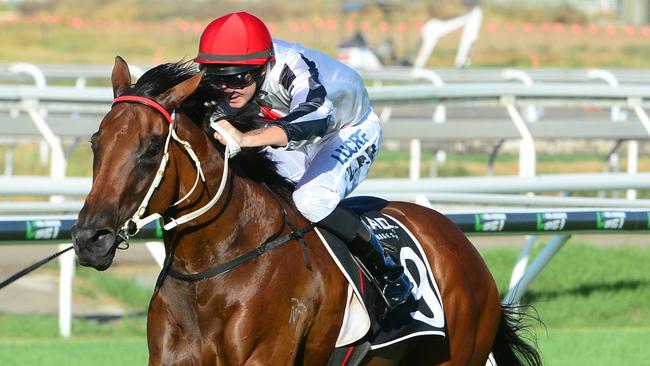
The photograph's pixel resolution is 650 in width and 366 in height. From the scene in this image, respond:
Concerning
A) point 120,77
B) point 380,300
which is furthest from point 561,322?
point 120,77

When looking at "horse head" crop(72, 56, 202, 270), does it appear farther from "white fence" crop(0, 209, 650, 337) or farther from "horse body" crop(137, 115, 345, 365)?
"white fence" crop(0, 209, 650, 337)

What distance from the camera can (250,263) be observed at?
4.12 m

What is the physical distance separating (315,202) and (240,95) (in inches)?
17.1

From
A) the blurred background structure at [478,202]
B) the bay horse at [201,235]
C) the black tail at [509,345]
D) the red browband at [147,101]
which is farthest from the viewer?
the blurred background structure at [478,202]

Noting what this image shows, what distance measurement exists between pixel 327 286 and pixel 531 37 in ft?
134

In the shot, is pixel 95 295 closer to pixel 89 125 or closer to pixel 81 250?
pixel 89 125

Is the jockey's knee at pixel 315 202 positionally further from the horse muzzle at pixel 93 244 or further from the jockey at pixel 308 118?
the horse muzzle at pixel 93 244

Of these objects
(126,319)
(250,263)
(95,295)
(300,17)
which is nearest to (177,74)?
(250,263)

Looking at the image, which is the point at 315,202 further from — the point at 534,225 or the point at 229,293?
the point at 534,225

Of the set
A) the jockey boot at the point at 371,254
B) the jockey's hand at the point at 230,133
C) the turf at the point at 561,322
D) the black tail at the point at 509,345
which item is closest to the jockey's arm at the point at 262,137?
the jockey's hand at the point at 230,133

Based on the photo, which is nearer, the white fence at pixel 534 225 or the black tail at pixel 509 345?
the black tail at pixel 509 345

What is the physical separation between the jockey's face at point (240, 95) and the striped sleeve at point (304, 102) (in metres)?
0.13

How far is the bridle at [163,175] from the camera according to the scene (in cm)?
377

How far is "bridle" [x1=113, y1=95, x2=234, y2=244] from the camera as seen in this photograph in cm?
377
